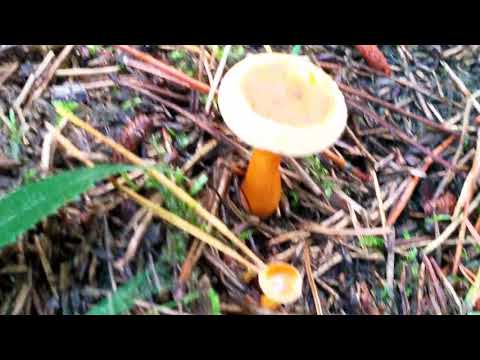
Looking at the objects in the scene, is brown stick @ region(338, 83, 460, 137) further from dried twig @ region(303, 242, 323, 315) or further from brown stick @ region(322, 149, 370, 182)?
dried twig @ region(303, 242, 323, 315)

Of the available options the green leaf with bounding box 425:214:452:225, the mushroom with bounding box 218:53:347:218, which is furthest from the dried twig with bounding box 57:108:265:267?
the green leaf with bounding box 425:214:452:225

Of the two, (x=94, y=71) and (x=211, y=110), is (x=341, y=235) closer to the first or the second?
(x=211, y=110)

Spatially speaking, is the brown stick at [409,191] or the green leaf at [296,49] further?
the green leaf at [296,49]

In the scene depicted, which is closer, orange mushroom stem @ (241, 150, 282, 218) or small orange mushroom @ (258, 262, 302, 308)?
small orange mushroom @ (258, 262, 302, 308)

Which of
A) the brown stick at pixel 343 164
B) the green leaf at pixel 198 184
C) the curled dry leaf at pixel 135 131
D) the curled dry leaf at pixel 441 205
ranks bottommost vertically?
the curled dry leaf at pixel 441 205

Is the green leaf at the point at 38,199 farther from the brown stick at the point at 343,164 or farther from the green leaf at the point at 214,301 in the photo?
the brown stick at the point at 343,164

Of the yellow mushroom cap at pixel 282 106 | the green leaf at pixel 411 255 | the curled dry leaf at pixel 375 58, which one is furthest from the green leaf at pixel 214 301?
the curled dry leaf at pixel 375 58

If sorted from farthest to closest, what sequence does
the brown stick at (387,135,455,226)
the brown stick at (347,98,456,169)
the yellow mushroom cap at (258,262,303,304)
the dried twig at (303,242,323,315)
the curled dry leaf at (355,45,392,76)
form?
the curled dry leaf at (355,45,392,76) → the brown stick at (347,98,456,169) → the brown stick at (387,135,455,226) → the dried twig at (303,242,323,315) → the yellow mushroom cap at (258,262,303,304)
